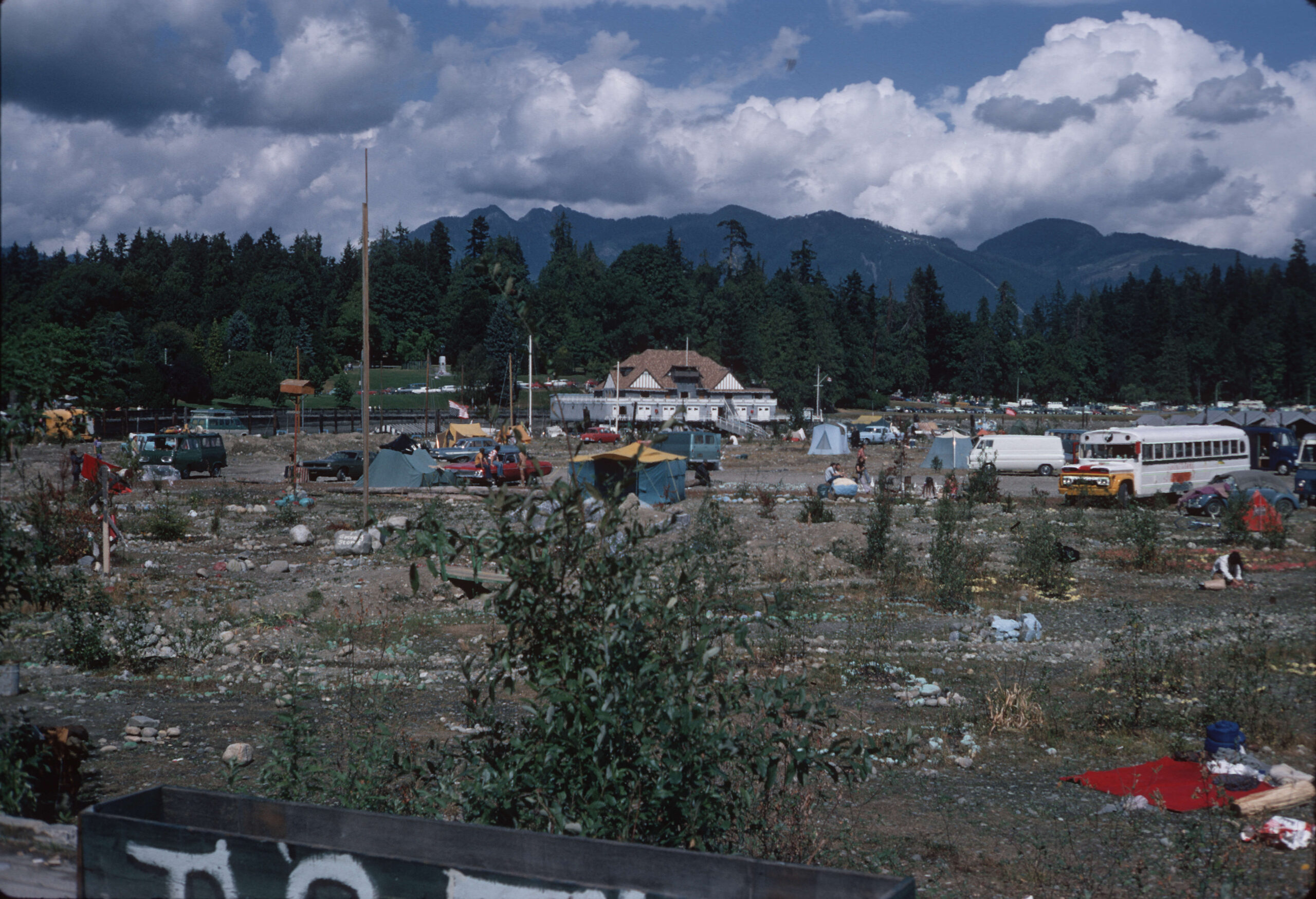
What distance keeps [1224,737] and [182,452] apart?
1286 inches

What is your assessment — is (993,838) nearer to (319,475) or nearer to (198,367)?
(319,475)

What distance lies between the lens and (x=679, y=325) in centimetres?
10850

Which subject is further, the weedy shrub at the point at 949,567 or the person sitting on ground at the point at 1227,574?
the person sitting on ground at the point at 1227,574

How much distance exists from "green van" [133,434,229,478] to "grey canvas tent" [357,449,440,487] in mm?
6713

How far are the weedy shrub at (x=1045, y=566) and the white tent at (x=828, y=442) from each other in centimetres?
3320

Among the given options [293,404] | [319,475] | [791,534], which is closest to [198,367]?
[293,404]

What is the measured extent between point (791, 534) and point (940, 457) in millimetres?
22437

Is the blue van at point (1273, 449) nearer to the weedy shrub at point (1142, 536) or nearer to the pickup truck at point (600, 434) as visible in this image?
the weedy shrub at point (1142, 536)

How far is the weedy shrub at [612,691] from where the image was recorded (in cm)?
371

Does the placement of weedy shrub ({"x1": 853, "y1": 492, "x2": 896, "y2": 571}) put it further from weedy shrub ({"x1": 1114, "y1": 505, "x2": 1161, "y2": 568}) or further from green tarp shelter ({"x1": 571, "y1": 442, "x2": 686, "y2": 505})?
Result: green tarp shelter ({"x1": 571, "y1": 442, "x2": 686, "y2": 505})

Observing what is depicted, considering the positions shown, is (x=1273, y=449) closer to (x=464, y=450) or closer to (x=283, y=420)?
(x=464, y=450)

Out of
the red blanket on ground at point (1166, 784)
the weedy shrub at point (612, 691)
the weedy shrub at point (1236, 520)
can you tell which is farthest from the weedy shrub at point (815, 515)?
the weedy shrub at point (612, 691)

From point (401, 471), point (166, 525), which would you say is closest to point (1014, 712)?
point (166, 525)

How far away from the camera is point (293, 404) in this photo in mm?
71438
